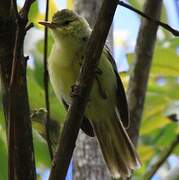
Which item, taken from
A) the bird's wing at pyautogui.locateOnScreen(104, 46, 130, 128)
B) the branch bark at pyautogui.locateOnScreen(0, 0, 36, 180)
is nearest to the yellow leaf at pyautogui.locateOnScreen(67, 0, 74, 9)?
the bird's wing at pyautogui.locateOnScreen(104, 46, 130, 128)

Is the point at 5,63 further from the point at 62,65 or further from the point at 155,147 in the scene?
the point at 155,147

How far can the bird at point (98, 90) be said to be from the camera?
233 cm

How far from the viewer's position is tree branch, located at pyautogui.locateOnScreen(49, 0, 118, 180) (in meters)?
1.37

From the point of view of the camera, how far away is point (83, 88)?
4.73 ft

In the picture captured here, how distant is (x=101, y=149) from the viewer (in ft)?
8.09

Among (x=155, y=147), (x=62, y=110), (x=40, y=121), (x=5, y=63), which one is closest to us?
(x=5, y=63)

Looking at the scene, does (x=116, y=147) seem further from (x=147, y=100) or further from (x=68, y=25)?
(x=68, y=25)

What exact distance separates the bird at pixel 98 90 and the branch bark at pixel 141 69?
86 millimetres

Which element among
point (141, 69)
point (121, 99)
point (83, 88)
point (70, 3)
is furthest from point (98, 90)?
point (83, 88)

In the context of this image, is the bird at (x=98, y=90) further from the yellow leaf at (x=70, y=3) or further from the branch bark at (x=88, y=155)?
the yellow leaf at (x=70, y=3)

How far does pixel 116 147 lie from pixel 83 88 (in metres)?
1.22

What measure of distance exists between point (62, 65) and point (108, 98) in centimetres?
31

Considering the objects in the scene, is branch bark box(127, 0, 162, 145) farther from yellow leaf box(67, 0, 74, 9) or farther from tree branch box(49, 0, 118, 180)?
tree branch box(49, 0, 118, 180)

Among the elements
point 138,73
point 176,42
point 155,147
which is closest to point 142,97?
point 138,73
